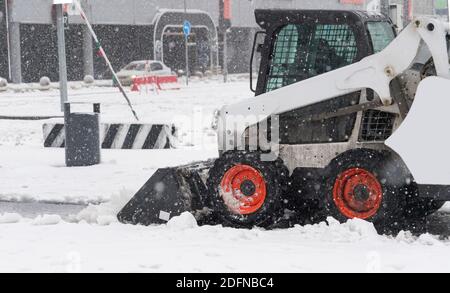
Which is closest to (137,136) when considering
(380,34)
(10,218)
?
(10,218)

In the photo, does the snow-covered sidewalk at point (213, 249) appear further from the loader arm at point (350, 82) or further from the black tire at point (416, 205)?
the loader arm at point (350, 82)

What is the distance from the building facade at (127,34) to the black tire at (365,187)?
3293cm

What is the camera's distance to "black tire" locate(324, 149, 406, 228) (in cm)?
686

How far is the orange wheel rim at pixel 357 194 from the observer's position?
6.98m

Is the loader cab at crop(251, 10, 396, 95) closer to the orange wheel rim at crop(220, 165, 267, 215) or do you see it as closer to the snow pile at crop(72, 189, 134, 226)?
the orange wheel rim at crop(220, 165, 267, 215)

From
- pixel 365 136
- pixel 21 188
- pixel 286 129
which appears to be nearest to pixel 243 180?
pixel 286 129

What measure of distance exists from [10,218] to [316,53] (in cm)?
351

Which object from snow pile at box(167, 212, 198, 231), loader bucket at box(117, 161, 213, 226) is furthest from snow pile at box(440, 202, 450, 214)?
snow pile at box(167, 212, 198, 231)

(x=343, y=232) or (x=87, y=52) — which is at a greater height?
(x=343, y=232)

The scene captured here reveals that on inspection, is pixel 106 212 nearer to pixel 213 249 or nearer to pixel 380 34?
pixel 213 249

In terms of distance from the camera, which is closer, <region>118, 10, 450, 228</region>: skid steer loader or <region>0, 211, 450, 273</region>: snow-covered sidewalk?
<region>0, 211, 450, 273</region>: snow-covered sidewalk

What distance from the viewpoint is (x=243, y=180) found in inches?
293

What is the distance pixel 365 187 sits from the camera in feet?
23.0

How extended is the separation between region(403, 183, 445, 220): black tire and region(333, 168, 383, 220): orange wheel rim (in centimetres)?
28
